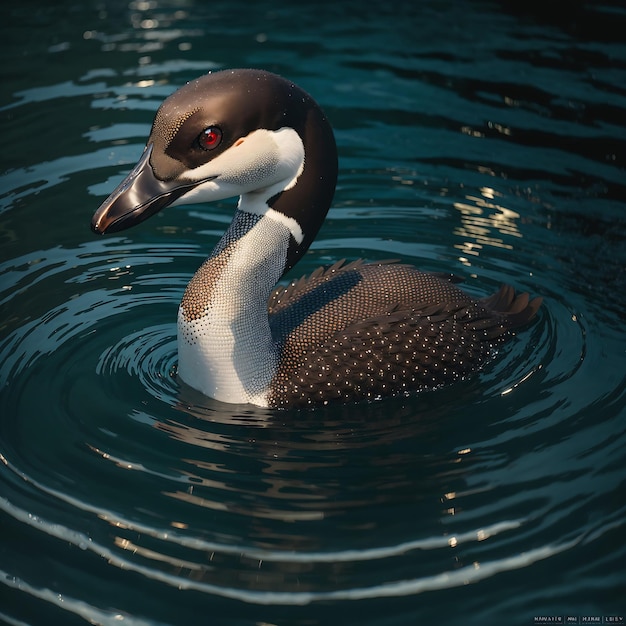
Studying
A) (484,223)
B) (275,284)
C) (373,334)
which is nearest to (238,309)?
(275,284)

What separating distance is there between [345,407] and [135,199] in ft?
3.87

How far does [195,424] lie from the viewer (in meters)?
4.14

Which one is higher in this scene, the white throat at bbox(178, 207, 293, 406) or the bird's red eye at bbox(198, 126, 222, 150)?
the bird's red eye at bbox(198, 126, 222, 150)

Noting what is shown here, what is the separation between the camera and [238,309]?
161 inches

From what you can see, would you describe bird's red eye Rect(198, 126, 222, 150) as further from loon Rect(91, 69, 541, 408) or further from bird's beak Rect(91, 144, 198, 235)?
bird's beak Rect(91, 144, 198, 235)

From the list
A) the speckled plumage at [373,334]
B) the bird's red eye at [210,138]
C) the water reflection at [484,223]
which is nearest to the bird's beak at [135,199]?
→ the bird's red eye at [210,138]

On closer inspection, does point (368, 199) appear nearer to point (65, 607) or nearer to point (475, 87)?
point (475, 87)

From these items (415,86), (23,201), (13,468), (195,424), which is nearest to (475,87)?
(415,86)

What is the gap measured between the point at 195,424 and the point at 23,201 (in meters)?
2.65

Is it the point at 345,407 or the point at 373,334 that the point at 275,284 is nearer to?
the point at 373,334

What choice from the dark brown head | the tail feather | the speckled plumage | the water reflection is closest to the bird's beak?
the dark brown head

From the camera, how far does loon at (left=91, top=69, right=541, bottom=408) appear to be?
12.6 ft

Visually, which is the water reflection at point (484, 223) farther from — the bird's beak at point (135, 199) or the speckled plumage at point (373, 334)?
the bird's beak at point (135, 199)

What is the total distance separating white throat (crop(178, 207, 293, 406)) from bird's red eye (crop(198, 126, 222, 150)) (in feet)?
1.19
